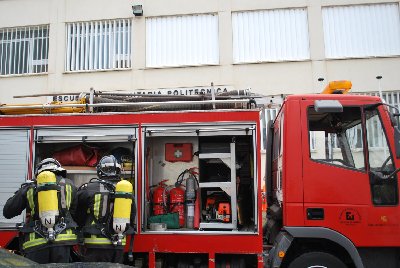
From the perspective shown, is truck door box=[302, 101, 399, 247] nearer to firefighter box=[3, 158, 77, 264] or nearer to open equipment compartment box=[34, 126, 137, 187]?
open equipment compartment box=[34, 126, 137, 187]

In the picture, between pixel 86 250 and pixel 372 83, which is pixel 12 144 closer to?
pixel 86 250

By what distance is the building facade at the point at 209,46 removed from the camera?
13.7m

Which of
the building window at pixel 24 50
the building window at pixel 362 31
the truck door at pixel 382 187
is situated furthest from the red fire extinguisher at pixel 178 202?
the building window at pixel 24 50

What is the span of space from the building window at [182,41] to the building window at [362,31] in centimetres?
369

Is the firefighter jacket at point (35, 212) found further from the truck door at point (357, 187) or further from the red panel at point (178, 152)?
the truck door at point (357, 187)

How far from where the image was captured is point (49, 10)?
14.9 metres

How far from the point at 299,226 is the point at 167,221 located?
1.61 m

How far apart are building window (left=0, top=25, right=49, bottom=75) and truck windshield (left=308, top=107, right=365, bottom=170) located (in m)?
12.0

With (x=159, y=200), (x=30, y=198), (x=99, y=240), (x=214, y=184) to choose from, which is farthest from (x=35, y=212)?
(x=214, y=184)

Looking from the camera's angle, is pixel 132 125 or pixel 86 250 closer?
pixel 86 250

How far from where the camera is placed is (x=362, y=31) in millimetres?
13812

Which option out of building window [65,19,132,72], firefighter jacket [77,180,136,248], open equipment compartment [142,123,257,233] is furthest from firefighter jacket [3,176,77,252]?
building window [65,19,132,72]

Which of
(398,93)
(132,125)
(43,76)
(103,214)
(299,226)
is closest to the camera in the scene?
(103,214)

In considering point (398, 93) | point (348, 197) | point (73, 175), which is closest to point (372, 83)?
point (398, 93)
